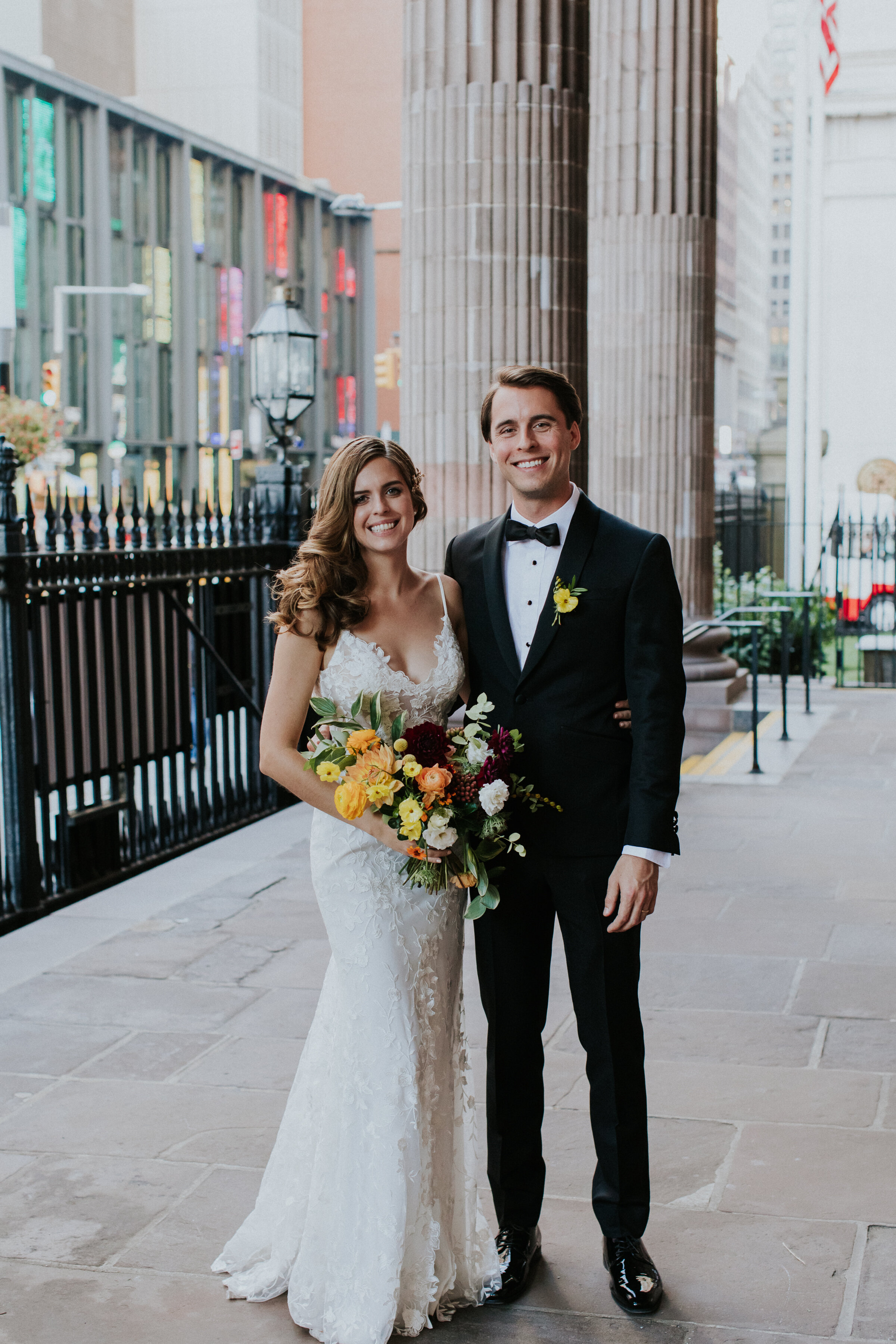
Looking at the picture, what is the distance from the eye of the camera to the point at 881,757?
453 inches

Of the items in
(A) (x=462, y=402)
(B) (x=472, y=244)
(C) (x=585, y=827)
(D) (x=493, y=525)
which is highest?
(B) (x=472, y=244)

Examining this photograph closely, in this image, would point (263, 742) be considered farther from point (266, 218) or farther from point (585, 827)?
point (266, 218)

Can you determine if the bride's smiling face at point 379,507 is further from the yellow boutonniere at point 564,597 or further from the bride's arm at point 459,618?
the yellow boutonniere at point 564,597

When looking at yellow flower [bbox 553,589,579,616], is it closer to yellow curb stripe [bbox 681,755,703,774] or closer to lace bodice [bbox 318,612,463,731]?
lace bodice [bbox 318,612,463,731]

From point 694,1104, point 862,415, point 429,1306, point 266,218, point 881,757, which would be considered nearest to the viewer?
point 429,1306

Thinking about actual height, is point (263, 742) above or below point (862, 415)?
below

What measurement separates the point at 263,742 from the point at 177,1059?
6.83ft

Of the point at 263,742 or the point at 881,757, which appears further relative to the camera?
the point at 881,757

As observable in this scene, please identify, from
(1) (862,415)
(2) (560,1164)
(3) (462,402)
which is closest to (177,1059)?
(2) (560,1164)

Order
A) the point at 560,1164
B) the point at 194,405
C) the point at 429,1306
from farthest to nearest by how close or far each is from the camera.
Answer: the point at 194,405 → the point at 560,1164 → the point at 429,1306

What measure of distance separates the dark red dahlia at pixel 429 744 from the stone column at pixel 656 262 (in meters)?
9.74

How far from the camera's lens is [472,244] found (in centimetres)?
789

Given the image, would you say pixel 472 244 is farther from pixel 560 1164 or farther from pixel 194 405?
pixel 194 405

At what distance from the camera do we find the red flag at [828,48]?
25.7m
